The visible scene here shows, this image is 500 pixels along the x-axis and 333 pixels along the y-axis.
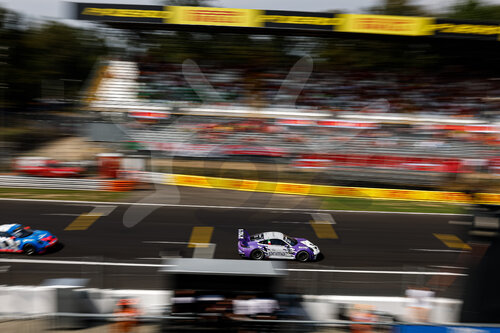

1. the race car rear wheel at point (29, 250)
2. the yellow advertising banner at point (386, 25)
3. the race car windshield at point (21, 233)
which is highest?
the yellow advertising banner at point (386, 25)

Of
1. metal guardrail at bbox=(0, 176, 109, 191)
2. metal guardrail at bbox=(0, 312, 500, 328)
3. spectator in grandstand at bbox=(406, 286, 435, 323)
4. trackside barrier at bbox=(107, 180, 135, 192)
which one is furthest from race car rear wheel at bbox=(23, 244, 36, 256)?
spectator in grandstand at bbox=(406, 286, 435, 323)

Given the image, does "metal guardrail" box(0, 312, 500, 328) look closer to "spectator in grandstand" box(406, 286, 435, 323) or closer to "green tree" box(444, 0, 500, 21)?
"spectator in grandstand" box(406, 286, 435, 323)

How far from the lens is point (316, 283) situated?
22.6 ft

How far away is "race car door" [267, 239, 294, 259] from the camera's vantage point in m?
10.3

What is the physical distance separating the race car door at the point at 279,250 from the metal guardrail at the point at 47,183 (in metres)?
9.79

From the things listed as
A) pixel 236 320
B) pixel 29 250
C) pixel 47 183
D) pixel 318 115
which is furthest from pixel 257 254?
pixel 47 183

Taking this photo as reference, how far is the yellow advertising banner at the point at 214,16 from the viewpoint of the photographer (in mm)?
18938

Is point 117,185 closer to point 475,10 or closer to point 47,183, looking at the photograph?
point 47,183

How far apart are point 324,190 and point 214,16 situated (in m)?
9.30

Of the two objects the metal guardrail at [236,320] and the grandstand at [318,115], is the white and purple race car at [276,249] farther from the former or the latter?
the grandstand at [318,115]

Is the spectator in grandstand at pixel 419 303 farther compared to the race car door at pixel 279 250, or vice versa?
the race car door at pixel 279 250

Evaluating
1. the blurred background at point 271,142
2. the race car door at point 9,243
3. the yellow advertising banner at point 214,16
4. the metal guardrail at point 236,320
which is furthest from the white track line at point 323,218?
the yellow advertising banner at point 214,16

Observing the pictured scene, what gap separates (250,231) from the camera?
13086 millimetres

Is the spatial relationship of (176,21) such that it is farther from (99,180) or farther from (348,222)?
(348,222)
